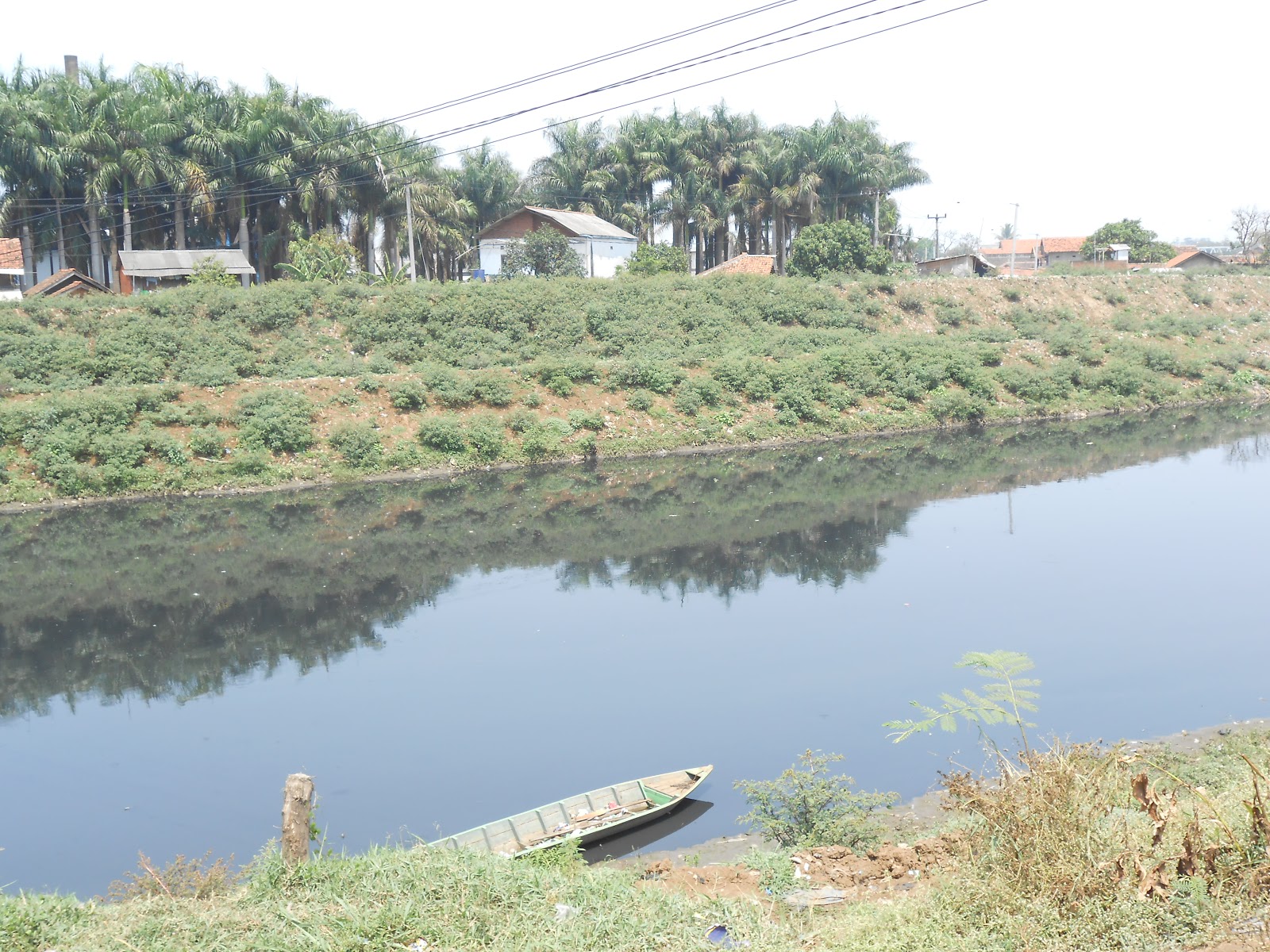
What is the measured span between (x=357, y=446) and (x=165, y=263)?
18.1 m

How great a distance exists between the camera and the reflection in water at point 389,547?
1503cm

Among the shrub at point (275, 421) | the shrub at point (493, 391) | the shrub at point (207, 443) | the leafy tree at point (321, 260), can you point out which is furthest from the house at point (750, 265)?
the shrub at point (207, 443)

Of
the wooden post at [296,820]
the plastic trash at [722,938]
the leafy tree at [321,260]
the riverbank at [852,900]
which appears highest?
the leafy tree at [321,260]

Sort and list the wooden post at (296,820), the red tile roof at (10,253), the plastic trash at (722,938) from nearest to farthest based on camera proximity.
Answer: the plastic trash at (722,938)
the wooden post at (296,820)
the red tile roof at (10,253)

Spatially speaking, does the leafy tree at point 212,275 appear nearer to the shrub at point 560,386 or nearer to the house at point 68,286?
the house at point 68,286

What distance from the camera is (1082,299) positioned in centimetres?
4722

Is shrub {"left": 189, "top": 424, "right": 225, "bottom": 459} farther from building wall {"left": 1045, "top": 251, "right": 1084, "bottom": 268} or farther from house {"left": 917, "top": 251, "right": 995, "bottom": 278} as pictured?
building wall {"left": 1045, "top": 251, "right": 1084, "bottom": 268}

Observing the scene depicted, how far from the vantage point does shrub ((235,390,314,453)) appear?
87.3 ft

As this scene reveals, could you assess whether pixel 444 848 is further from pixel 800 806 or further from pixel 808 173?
pixel 808 173

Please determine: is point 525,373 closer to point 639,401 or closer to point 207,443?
point 639,401

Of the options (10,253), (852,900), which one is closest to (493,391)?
(852,900)

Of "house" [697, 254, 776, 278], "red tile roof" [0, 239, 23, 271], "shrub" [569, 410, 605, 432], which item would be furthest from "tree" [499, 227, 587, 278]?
"red tile roof" [0, 239, 23, 271]

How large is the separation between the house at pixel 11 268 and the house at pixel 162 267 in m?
3.83

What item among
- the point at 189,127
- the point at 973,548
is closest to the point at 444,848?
the point at 973,548
